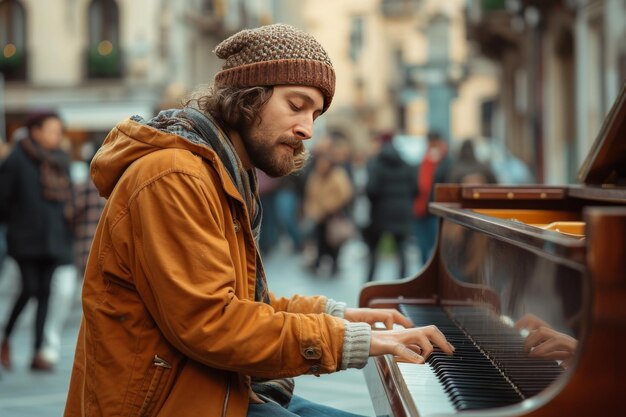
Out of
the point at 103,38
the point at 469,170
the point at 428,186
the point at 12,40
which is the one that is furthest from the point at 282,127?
the point at 12,40

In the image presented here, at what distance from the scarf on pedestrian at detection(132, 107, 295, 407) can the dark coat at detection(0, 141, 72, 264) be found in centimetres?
536

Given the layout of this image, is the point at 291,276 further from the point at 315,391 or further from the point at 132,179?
the point at 132,179

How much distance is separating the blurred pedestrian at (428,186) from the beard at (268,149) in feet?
32.4

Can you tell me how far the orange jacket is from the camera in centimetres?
276

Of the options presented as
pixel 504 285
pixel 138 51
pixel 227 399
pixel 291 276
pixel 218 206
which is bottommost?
A: pixel 291 276

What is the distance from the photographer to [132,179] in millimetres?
2850

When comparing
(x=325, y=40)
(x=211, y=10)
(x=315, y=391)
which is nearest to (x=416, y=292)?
(x=315, y=391)

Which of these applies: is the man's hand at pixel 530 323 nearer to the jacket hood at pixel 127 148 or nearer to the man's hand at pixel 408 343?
the man's hand at pixel 408 343

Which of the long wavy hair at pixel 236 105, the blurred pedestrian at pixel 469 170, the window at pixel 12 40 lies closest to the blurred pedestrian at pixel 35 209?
the blurred pedestrian at pixel 469 170

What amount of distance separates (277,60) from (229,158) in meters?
0.29

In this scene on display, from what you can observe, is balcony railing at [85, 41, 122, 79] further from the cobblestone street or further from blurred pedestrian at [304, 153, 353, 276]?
the cobblestone street

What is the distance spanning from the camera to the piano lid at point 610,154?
157 inches

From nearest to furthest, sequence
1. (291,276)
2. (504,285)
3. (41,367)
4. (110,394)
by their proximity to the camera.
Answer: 1. (110,394)
2. (504,285)
3. (41,367)
4. (291,276)

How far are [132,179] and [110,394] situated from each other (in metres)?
0.52
